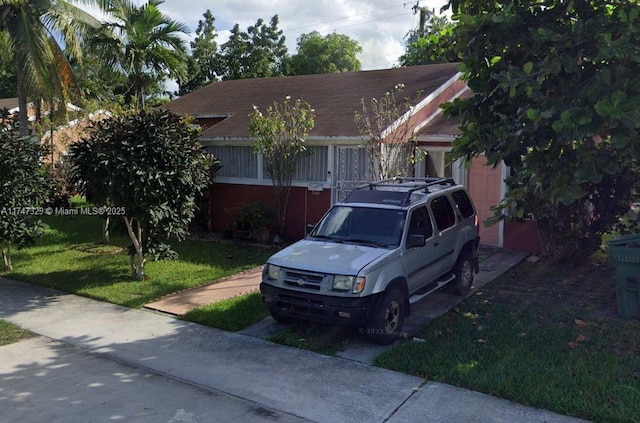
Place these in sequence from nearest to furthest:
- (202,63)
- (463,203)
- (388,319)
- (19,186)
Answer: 1. (388,319)
2. (463,203)
3. (19,186)
4. (202,63)

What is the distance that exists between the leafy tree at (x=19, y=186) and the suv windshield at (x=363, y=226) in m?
6.31

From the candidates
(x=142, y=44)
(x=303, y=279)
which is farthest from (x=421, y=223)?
(x=142, y=44)

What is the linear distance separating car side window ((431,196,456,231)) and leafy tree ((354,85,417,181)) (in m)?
2.55

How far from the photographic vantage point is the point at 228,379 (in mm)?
5684

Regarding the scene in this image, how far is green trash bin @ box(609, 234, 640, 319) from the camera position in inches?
275

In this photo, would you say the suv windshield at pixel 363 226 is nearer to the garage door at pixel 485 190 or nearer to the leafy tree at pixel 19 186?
the garage door at pixel 485 190

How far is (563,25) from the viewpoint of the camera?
651 centimetres

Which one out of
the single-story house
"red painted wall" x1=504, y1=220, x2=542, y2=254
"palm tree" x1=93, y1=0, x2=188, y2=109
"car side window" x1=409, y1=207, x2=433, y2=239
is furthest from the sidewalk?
"palm tree" x1=93, y1=0, x2=188, y2=109

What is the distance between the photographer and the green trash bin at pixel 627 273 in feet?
22.9

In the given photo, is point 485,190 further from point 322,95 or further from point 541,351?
point 541,351

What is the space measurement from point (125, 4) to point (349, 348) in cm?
1534

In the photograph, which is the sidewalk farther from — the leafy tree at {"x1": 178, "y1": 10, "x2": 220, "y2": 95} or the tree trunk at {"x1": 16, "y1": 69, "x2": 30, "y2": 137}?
the leafy tree at {"x1": 178, "y1": 10, "x2": 220, "y2": 95}

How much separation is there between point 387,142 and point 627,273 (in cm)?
534

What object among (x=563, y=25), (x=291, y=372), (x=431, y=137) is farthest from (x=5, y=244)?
(x=563, y=25)
